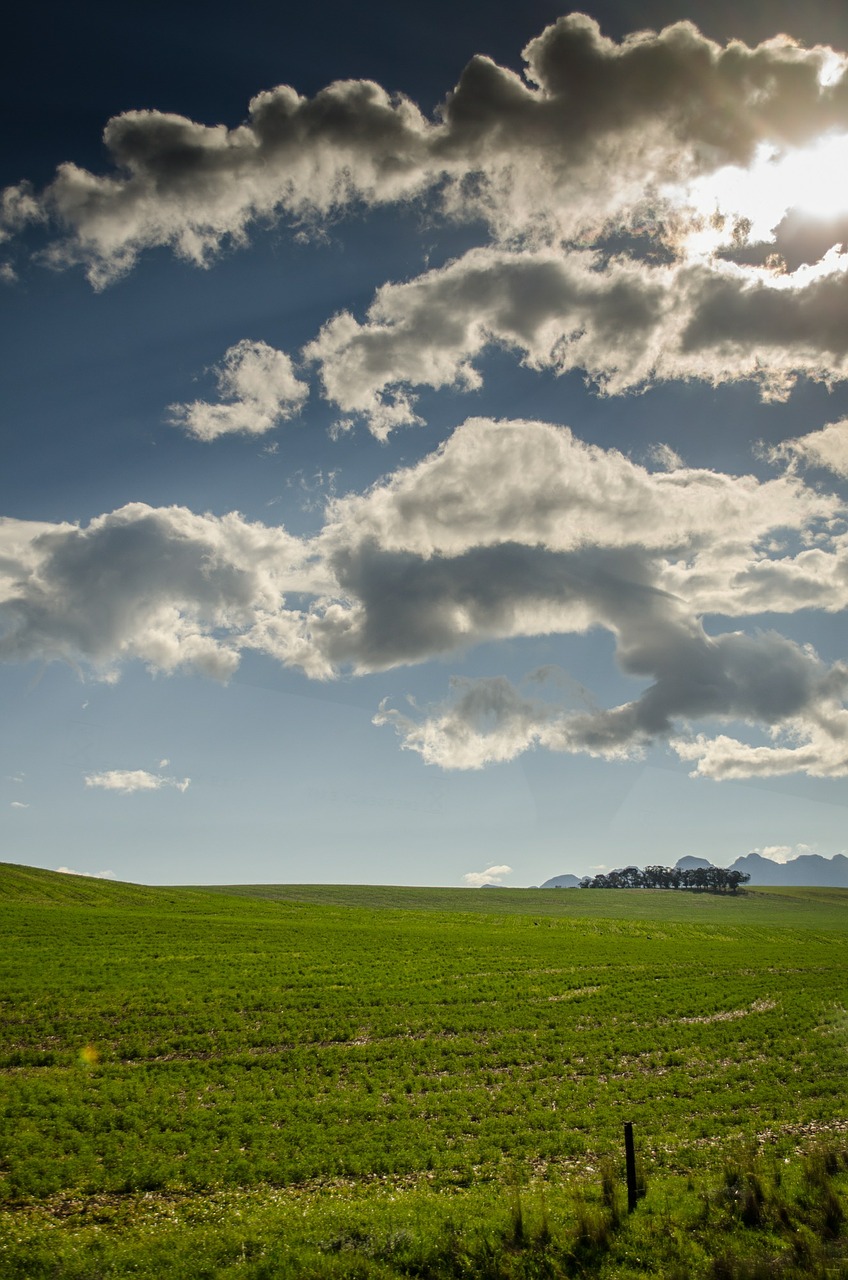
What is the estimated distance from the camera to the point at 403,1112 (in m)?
24.8

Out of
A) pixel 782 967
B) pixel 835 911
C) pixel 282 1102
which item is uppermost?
pixel 282 1102

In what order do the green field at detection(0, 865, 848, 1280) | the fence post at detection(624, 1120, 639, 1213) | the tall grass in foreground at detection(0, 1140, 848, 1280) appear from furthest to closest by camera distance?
the fence post at detection(624, 1120, 639, 1213) → the green field at detection(0, 865, 848, 1280) → the tall grass in foreground at detection(0, 1140, 848, 1280)

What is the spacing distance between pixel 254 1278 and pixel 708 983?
4850cm

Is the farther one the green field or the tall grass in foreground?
the green field

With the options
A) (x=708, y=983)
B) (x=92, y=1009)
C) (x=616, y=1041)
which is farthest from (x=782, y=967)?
(x=92, y=1009)

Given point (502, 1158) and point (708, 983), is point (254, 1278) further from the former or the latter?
point (708, 983)

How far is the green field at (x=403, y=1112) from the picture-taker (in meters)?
14.8

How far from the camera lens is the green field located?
48.5ft

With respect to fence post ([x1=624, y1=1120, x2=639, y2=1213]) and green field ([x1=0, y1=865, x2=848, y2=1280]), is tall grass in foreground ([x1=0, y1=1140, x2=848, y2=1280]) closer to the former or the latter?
green field ([x1=0, y1=865, x2=848, y2=1280])

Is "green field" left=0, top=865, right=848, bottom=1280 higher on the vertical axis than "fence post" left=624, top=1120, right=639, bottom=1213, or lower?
lower

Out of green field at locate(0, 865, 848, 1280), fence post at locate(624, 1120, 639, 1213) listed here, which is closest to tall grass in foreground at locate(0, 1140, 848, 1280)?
green field at locate(0, 865, 848, 1280)

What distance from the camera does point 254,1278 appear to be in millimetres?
13367

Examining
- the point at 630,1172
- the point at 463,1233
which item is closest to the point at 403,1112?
the point at 463,1233

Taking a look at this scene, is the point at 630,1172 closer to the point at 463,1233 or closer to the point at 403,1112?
the point at 463,1233
